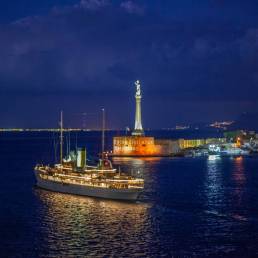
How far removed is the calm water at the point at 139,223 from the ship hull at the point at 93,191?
0.97 m

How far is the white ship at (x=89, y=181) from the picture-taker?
157 ft

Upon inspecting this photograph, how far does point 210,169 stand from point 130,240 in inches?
1783

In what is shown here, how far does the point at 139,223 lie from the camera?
37.4 m

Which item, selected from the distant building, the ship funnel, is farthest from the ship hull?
the distant building

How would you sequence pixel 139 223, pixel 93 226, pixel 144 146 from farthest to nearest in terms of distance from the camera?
pixel 144 146, pixel 139 223, pixel 93 226

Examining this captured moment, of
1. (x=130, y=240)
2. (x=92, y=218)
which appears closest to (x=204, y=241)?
(x=130, y=240)

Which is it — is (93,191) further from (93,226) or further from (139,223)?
(93,226)

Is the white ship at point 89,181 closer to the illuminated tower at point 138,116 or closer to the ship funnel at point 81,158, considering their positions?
the ship funnel at point 81,158

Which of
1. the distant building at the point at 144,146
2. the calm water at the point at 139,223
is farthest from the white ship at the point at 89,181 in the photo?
the distant building at the point at 144,146

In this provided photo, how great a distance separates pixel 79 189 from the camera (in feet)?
167

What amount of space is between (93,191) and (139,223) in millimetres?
12726

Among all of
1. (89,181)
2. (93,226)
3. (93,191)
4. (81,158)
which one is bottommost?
(93,226)

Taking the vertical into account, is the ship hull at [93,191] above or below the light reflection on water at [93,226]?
above

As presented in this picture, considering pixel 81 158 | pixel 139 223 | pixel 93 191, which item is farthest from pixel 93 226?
pixel 81 158
